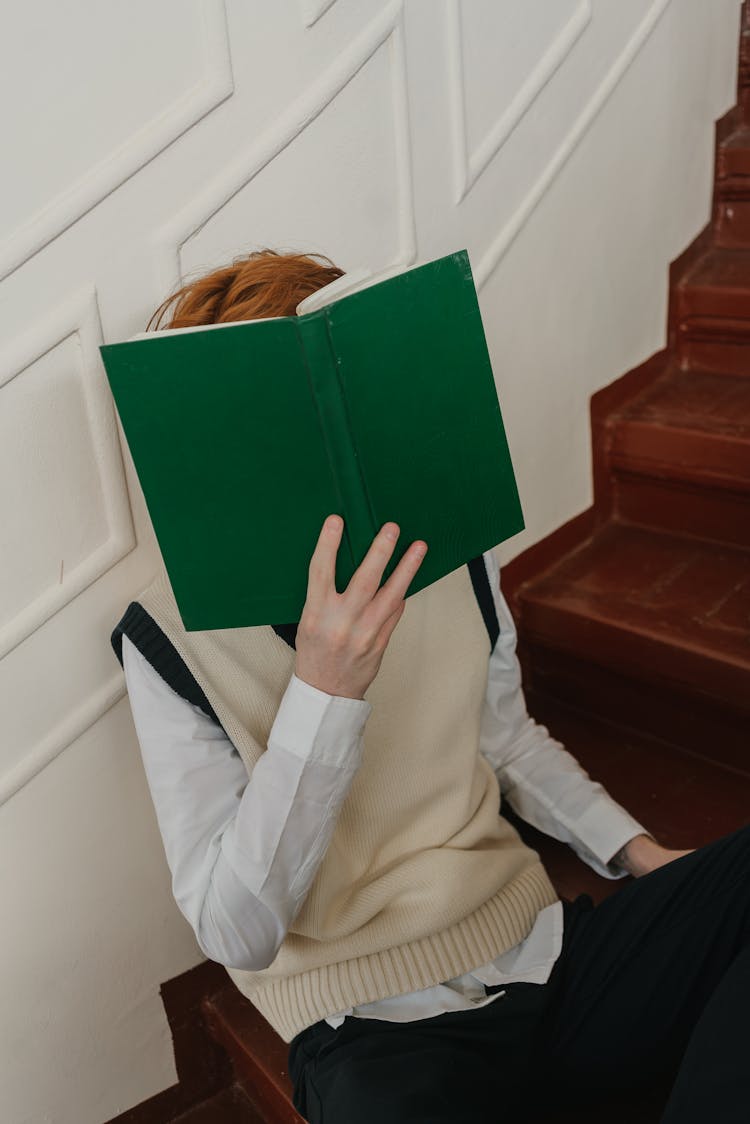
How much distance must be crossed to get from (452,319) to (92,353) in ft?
1.33

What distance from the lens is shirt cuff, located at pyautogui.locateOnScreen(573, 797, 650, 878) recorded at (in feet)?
4.41

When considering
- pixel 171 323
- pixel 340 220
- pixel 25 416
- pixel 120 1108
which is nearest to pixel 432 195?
pixel 340 220

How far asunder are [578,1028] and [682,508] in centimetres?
108

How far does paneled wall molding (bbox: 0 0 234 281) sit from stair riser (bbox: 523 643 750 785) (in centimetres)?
110

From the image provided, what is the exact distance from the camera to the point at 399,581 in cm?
95

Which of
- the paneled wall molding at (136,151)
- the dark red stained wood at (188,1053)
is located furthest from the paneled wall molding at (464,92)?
the dark red stained wood at (188,1053)

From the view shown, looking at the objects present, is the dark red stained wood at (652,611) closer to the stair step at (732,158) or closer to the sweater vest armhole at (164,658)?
the stair step at (732,158)

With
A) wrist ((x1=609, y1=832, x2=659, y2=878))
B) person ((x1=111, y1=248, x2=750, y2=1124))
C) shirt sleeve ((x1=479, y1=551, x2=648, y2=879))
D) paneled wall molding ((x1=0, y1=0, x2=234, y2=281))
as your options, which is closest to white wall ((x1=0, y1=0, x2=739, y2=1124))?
paneled wall molding ((x1=0, y1=0, x2=234, y2=281))

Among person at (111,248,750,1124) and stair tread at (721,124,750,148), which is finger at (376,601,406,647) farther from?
stair tread at (721,124,750,148)

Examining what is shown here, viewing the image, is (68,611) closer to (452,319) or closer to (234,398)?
(234,398)

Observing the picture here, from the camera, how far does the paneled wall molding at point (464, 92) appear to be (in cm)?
152

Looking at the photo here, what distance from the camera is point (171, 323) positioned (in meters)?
1.09

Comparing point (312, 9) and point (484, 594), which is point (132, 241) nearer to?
point (312, 9)

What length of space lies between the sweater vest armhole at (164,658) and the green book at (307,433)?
11cm
